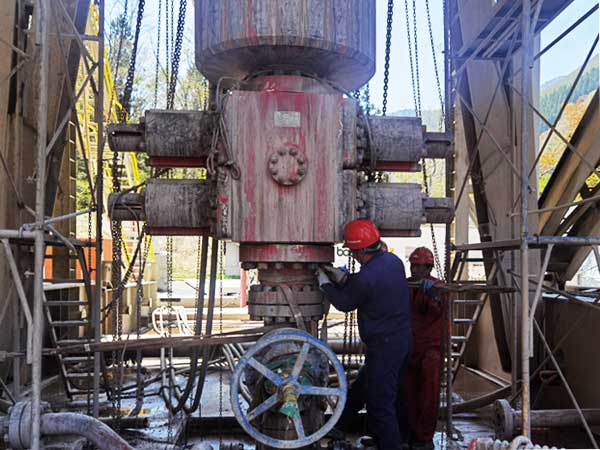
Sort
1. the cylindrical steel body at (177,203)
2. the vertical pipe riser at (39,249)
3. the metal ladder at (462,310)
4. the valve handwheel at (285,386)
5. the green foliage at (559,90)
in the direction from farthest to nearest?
the green foliage at (559,90) → the metal ladder at (462,310) → the cylindrical steel body at (177,203) → the valve handwheel at (285,386) → the vertical pipe riser at (39,249)

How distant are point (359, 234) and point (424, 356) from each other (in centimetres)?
179

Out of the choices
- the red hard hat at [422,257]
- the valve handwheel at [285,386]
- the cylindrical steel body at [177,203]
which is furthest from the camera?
the red hard hat at [422,257]

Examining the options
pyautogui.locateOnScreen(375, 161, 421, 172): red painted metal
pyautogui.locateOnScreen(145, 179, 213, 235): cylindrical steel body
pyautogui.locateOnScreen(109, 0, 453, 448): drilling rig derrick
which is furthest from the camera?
pyautogui.locateOnScreen(375, 161, 421, 172): red painted metal

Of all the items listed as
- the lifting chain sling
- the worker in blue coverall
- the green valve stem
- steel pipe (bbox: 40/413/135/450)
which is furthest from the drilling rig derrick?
the lifting chain sling

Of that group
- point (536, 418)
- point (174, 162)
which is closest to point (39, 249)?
point (174, 162)

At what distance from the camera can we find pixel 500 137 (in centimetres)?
792

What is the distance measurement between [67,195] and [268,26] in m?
6.74

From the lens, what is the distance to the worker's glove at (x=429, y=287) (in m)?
5.41

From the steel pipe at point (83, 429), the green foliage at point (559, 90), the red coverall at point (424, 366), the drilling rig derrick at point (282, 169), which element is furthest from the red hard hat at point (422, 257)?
the green foliage at point (559, 90)

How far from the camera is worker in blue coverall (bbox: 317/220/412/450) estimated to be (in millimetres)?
4668

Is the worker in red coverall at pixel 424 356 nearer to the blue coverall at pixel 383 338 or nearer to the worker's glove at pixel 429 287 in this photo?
the worker's glove at pixel 429 287

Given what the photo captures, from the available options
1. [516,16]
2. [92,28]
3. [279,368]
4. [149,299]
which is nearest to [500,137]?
[516,16]

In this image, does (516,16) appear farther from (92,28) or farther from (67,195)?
(92,28)

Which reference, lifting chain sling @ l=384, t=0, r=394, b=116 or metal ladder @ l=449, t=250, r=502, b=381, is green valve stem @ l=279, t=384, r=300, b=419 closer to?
metal ladder @ l=449, t=250, r=502, b=381
